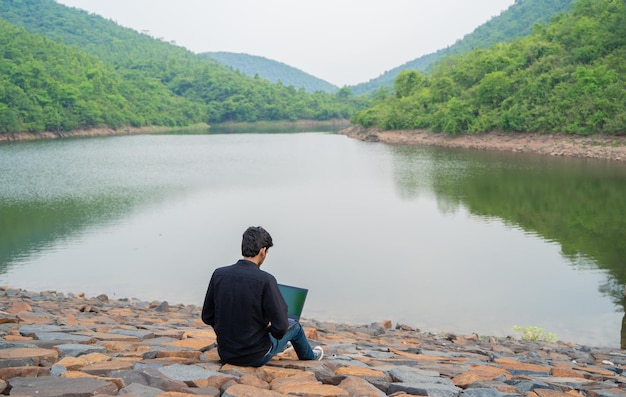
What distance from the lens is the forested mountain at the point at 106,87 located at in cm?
8250

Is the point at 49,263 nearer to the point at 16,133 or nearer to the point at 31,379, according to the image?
the point at 31,379

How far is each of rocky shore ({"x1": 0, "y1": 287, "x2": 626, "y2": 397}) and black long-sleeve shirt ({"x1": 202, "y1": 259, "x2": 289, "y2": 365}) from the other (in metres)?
0.15

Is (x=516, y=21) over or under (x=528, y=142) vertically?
over

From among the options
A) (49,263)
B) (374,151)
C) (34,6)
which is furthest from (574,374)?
(34,6)

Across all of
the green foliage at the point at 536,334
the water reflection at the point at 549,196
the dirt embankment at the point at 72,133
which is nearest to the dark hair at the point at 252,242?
the green foliage at the point at 536,334

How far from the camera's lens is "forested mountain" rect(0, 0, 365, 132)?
271 ft

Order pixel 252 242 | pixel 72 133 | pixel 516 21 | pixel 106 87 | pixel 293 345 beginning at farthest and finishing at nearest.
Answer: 1. pixel 516 21
2. pixel 106 87
3. pixel 72 133
4. pixel 293 345
5. pixel 252 242

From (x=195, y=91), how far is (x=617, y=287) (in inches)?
5670

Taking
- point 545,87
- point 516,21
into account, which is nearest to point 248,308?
point 545,87

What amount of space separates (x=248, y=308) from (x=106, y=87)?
113 metres

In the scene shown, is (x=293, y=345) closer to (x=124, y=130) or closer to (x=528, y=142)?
(x=528, y=142)

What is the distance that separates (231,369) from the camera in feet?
15.3

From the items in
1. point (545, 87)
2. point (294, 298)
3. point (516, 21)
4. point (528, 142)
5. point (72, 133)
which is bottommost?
point (294, 298)

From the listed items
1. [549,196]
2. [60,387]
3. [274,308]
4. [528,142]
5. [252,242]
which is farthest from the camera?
[528,142]
